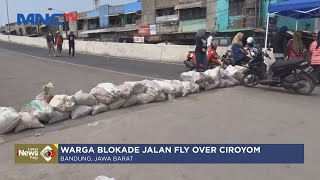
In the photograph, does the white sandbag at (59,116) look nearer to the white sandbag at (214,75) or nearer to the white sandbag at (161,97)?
the white sandbag at (161,97)

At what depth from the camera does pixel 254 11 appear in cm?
3378

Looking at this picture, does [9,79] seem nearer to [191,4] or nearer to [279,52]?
[279,52]

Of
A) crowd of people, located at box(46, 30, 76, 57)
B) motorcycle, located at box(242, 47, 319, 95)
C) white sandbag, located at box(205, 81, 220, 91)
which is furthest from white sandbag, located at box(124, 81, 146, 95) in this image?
crowd of people, located at box(46, 30, 76, 57)

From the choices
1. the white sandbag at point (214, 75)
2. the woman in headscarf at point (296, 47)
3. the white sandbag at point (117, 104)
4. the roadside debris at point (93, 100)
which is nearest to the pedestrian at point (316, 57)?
the woman in headscarf at point (296, 47)

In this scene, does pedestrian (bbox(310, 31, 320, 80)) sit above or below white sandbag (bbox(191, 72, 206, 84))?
above

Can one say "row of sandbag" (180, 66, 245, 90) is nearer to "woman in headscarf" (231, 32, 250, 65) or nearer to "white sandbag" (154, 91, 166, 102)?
"woman in headscarf" (231, 32, 250, 65)

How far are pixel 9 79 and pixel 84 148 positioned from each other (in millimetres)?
9354

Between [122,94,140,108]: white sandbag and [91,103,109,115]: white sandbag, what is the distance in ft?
1.55

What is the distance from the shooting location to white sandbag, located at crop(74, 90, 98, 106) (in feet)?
24.5

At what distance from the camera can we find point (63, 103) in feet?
23.9

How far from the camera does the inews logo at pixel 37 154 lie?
16.7 ft

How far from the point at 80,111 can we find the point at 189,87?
3.11m

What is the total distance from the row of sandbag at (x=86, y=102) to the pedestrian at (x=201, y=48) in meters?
2.99

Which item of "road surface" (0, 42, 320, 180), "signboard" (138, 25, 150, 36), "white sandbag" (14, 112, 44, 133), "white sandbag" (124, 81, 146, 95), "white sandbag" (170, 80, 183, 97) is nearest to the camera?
"road surface" (0, 42, 320, 180)
